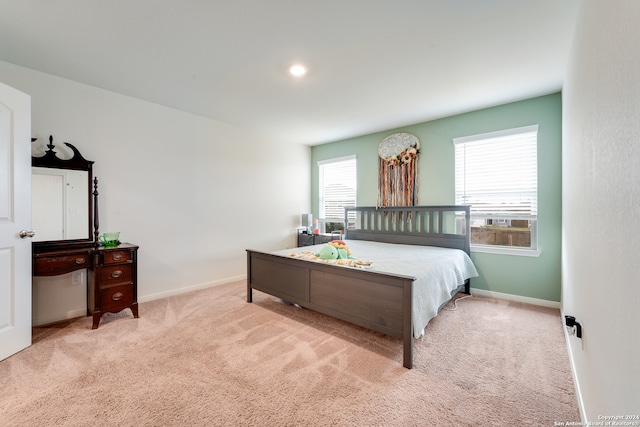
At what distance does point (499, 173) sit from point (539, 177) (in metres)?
0.44

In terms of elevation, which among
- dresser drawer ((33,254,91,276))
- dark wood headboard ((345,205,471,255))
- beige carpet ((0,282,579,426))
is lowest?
beige carpet ((0,282,579,426))

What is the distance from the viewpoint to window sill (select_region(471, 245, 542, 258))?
11.1 feet

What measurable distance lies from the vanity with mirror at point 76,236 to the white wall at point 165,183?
0.50 ft

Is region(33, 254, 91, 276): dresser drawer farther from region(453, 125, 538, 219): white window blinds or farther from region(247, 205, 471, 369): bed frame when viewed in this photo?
region(453, 125, 538, 219): white window blinds

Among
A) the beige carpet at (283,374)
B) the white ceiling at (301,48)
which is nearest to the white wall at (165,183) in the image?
the white ceiling at (301,48)

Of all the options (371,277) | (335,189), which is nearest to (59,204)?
(371,277)

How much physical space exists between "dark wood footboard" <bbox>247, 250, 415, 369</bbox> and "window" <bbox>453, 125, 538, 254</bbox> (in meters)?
2.32

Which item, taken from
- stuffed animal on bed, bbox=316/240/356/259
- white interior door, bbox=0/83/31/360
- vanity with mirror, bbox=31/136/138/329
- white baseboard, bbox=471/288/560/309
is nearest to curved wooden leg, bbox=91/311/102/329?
vanity with mirror, bbox=31/136/138/329

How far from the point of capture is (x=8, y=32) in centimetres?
215

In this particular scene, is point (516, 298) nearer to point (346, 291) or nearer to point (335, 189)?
point (346, 291)

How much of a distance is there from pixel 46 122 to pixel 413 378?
4.19 meters

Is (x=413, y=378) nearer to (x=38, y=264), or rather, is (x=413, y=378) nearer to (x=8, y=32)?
(x=38, y=264)

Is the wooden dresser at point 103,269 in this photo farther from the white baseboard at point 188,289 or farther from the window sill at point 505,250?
the window sill at point 505,250

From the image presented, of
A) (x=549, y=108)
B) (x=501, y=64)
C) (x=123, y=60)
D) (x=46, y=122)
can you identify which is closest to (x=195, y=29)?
(x=123, y=60)
